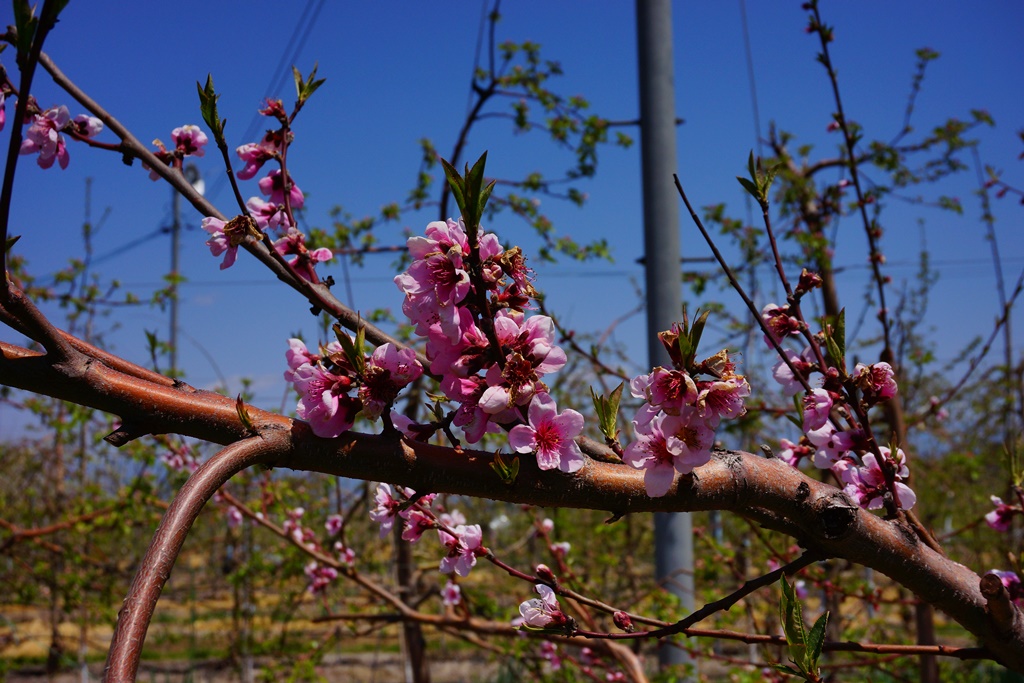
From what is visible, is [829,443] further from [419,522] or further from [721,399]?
[419,522]

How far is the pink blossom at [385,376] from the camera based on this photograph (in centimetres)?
87

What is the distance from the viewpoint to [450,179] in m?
0.75

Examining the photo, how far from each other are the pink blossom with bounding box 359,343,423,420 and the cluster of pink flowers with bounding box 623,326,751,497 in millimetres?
268

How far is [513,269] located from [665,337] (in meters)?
0.20

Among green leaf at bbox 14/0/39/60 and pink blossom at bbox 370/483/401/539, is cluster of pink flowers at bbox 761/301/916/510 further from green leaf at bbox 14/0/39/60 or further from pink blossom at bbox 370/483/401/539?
green leaf at bbox 14/0/39/60

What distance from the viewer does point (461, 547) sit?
1.41 metres

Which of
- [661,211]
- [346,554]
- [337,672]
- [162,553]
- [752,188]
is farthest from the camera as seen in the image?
[337,672]

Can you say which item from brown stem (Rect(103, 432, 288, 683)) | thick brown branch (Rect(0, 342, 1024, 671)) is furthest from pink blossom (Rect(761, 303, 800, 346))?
brown stem (Rect(103, 432, 288, 683))

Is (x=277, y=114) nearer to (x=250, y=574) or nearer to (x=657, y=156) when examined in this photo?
(x=657, y=156)

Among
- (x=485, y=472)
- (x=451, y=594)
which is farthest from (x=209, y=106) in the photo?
(x=451, y=594)

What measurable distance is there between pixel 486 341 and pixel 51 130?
3.45 feet

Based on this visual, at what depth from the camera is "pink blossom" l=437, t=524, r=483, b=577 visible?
4.53 feet

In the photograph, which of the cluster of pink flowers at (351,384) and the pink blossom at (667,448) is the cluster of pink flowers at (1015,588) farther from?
the cluster of pink flowers at (351,384)

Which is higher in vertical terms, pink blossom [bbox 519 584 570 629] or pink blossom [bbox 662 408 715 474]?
pink blossom [bbox 662 408 715 474]
